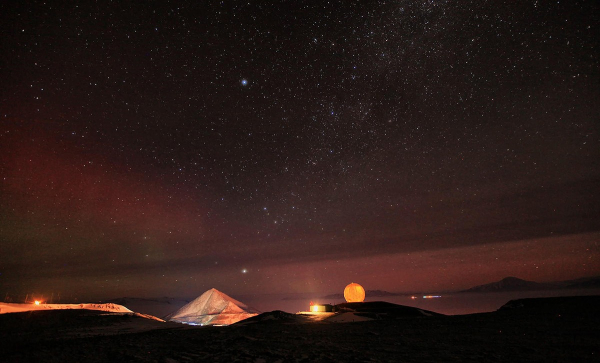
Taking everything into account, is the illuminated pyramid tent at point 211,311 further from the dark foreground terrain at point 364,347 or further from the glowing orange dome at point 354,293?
the dark foreground terrain at point 364,347

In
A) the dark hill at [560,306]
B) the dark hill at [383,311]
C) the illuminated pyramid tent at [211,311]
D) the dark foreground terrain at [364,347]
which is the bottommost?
the illuminated pyramid tent at [211,311]

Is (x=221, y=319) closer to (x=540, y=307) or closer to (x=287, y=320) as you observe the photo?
(x=287, y=320)

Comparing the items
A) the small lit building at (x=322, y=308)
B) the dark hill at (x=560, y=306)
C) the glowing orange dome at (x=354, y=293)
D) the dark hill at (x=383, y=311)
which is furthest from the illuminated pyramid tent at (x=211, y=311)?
the dark hill at (x=560, y=306)

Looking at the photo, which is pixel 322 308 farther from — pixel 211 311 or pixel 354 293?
pixel 211 311

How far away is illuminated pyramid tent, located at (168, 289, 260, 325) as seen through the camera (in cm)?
3934

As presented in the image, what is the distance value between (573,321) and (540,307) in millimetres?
7015

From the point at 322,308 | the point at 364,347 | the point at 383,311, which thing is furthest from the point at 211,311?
the point at 364,347

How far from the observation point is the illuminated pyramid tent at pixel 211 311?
39.3 meters

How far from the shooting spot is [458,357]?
Answer: 6797 millimetres

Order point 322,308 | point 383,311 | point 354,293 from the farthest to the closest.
→ point 354,293, point 322,308, point 383,311

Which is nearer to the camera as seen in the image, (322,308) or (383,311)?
(383,311)

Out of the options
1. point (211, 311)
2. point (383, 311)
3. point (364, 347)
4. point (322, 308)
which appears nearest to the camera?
point (364, 347)

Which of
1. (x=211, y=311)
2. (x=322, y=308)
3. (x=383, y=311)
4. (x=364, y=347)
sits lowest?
(x=211, y=311)

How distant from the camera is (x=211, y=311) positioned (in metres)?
42.6
